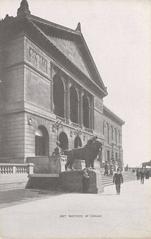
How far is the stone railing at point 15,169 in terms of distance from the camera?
2324cm

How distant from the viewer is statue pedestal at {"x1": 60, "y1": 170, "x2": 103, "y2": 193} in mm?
22609

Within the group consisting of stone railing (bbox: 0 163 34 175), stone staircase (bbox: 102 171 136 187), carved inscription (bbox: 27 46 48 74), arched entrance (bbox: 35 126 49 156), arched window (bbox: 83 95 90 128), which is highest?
carved inscription (bbox: 27 46 48 74)

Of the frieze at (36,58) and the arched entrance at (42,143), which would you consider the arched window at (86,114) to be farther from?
the arched entrance at (42,143)

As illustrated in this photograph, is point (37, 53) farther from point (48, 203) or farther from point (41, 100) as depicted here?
point (48, 203)

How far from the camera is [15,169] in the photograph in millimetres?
24406

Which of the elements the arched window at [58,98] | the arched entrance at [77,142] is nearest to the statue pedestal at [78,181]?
the arched window at [58,98]

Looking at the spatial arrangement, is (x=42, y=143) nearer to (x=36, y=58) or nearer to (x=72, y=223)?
(x=36, y=58)

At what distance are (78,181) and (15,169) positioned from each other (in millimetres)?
4489

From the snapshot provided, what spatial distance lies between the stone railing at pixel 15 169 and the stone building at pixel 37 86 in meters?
3.11

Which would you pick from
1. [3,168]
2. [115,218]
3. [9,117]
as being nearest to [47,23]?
[9,117]

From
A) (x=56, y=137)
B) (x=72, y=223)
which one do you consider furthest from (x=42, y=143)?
(x=72, y=223)

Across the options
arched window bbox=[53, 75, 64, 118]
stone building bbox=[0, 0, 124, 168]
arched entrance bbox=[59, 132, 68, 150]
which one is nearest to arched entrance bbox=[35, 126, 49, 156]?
stone building bbox=[0, 0, 124, 168]

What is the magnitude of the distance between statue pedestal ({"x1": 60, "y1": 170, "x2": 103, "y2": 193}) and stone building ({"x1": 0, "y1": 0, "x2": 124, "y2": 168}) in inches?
263

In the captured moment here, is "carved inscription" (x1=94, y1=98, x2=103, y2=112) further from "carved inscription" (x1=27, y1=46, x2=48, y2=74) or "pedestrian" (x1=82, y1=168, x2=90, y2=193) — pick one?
"pedestrian" (x1=82, y1=168, x2=90, y2=193)
